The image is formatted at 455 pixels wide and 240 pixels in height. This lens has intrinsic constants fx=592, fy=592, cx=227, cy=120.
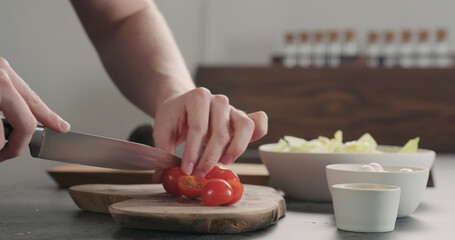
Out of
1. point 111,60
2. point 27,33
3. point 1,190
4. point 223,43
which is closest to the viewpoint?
point 1,190

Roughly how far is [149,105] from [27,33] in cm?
99

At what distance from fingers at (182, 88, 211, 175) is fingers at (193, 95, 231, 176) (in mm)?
11

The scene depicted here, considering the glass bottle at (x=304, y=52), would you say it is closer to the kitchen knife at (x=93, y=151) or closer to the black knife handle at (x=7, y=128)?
the kitchen knife at (x=93, y=151)

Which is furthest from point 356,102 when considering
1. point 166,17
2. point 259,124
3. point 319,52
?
point 259,124

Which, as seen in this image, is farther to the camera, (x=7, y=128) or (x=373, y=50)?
(x=373, y=50)

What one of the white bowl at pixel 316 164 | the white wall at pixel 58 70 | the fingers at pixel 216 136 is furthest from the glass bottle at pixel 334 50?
the fingers at pixel 216 136

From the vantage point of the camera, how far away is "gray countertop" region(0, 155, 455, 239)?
2.42ft

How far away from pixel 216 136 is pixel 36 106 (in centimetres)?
29

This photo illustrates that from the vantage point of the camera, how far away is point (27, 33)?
2.10 meters

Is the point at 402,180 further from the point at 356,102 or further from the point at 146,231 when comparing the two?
the point at 356,102

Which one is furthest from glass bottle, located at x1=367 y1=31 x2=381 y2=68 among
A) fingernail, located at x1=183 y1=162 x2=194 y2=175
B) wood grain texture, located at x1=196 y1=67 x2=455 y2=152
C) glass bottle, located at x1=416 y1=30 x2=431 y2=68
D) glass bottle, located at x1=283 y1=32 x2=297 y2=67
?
fingernail, located at x1=183 y1=162 x2=194 y2=175

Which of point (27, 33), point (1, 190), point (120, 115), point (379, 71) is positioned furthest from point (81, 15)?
point (379, 71)

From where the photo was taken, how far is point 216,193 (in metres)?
0.80

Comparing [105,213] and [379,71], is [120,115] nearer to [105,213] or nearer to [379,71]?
[379,71]
